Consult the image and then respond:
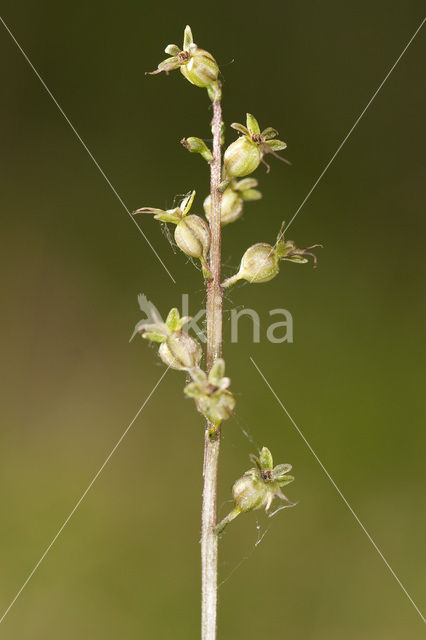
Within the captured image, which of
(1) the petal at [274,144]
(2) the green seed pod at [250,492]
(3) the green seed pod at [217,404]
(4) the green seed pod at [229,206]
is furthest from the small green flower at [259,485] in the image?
(1) the petal at [274,144]

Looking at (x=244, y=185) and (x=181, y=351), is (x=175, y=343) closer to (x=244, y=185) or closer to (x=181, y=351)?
(x=181, y=351)

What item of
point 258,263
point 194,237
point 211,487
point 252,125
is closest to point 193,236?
point 194,237

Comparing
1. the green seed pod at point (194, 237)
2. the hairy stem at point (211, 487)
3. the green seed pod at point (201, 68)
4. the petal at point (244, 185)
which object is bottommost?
the hairy stem at point (211, 487)

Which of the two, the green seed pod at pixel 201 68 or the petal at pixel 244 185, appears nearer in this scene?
the green seed pod at pixel 201 68

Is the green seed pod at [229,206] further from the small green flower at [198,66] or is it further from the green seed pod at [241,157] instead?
the small green flower at [198,66]

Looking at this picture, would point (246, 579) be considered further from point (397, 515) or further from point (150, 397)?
point (150, 397)

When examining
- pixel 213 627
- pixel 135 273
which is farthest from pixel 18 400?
pixel 213 627

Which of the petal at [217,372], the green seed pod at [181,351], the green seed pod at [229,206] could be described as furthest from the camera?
the green seed pod at [229,206]
